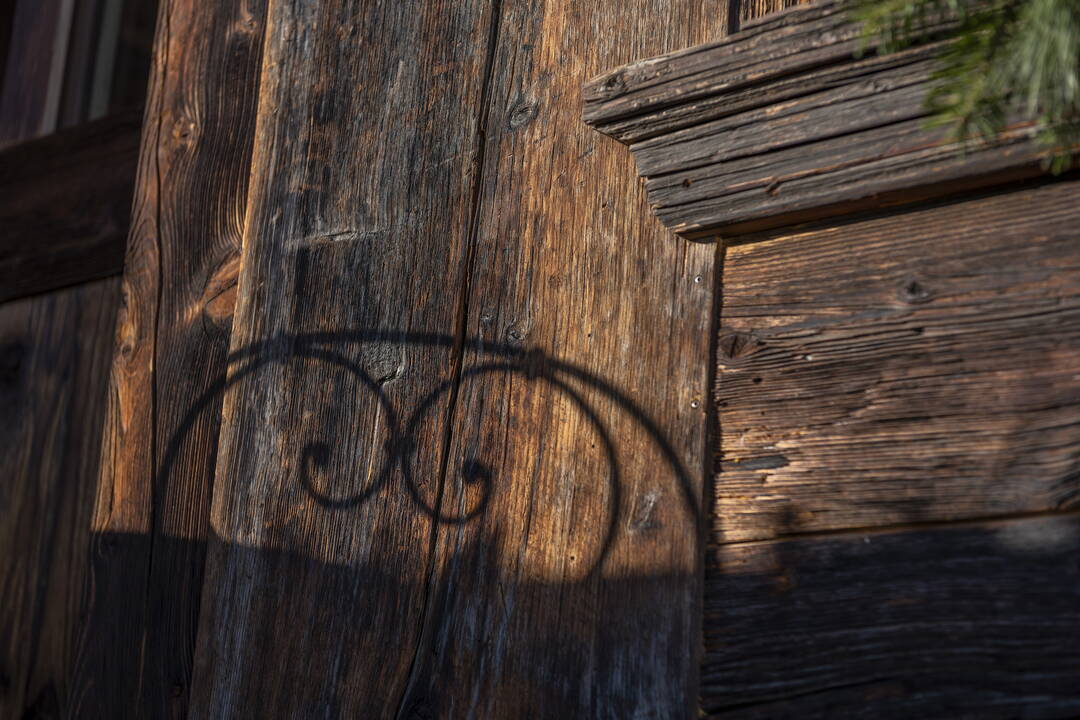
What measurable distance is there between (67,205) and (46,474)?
2.28ft

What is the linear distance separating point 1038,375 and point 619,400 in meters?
0.54

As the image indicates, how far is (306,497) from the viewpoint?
1744 mm

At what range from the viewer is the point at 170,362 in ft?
6.77

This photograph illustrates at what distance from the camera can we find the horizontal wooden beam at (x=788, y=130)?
1214 millimetres

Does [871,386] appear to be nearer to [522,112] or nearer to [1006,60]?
[1006,60]

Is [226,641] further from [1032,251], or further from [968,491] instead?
[1032,251]

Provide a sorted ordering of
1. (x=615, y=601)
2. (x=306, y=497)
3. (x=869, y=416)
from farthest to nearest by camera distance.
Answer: (x=306, y=497), (x=615, y=601), (x=869, y=416)

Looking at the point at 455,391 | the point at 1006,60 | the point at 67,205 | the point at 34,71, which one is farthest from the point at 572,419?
the point at 34,71

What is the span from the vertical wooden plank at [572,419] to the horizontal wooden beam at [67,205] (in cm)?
134

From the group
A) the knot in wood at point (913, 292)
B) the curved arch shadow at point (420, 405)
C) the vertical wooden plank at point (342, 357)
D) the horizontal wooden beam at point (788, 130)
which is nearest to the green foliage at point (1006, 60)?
the horizontal wooden beam at point (788, 130)

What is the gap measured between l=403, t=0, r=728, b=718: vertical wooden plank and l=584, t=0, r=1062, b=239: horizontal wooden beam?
9 centimetres

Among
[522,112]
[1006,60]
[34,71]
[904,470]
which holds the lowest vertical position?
[904,470]

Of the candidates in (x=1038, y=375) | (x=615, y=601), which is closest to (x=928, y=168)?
(x=1038, y=375)

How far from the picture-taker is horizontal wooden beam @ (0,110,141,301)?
8.56 feet
